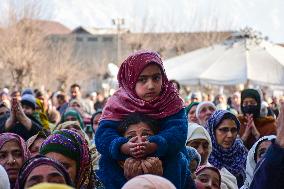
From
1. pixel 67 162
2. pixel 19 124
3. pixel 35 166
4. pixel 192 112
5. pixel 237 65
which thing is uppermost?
pixel 35 166

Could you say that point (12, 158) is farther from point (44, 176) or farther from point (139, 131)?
point (139, 131)

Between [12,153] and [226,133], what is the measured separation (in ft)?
9.20

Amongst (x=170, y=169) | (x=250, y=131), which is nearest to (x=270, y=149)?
(x=170, y=169)

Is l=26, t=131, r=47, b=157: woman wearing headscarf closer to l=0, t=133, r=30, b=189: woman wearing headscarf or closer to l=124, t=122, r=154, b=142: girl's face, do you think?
l=0, t=133, r=30, b=189: woman wearing headscarf

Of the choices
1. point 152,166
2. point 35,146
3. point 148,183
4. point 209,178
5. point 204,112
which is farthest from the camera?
point 204,112

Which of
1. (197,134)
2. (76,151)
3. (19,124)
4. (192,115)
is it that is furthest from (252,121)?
(76,151)

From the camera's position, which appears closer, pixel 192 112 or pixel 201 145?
pixel 201 145

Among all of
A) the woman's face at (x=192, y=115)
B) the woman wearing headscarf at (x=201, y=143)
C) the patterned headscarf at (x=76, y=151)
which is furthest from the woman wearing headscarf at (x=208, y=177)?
the woman's face at (x=192, y=115)

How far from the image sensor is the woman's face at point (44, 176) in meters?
4.84

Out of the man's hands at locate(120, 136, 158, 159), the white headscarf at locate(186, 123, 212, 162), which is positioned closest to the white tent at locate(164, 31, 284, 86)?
the white headscarf at locate(186, 123, 212, 162)

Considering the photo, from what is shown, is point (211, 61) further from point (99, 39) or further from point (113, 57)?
point (99, 39)

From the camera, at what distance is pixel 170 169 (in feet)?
15.5

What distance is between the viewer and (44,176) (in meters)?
4.85

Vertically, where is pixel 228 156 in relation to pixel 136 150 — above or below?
below
